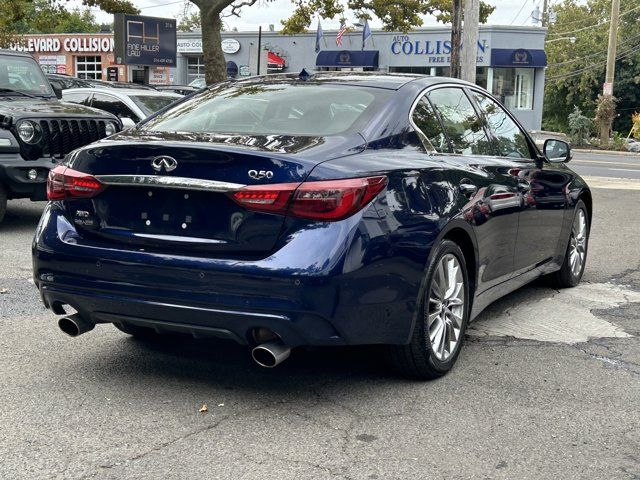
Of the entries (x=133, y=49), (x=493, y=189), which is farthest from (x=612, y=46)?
(x=493, y=189)

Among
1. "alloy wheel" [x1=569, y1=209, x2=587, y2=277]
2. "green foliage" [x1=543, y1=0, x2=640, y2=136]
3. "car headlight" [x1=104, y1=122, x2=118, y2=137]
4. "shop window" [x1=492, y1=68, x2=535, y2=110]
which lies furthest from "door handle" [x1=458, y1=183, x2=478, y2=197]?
"green foliage" [x1=543, y1=0, x2=640, y2=136]

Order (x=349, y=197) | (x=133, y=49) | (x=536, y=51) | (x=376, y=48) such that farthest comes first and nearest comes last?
1. (x=376, y=48)
2. (x=536, y=51)
3. (x=133, y=49)
4. (x=349, y=197)

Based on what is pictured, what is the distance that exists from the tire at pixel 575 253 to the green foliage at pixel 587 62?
49.6 metres

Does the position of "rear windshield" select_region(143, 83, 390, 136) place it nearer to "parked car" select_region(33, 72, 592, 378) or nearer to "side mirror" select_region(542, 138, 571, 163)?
"parked car" select_region(33, 72, 592, 378)

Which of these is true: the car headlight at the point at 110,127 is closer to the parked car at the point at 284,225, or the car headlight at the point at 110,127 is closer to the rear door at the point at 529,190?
the parked car at the point at 284,225

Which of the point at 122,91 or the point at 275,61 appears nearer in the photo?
the point at 122,91

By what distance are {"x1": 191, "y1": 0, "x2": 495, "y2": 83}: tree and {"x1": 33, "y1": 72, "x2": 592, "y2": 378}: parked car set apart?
53.9 feet

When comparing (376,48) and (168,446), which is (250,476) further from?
(376,48)

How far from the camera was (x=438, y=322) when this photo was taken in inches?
187

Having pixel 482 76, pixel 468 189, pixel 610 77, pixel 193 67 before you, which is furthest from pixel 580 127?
pixel 468 189

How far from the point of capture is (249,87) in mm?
5359

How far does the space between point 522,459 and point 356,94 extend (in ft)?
7.19

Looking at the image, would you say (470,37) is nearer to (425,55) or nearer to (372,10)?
(372,10)

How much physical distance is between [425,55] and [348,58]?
158 inches
